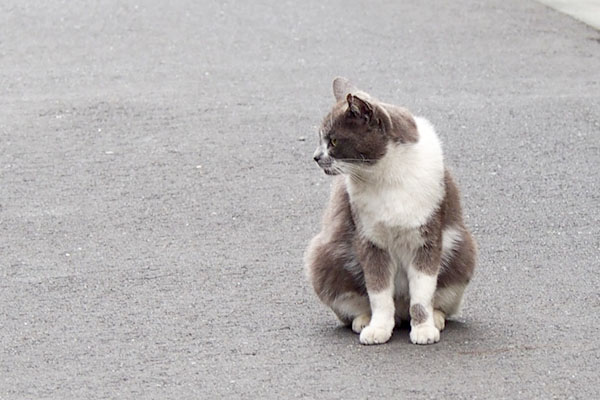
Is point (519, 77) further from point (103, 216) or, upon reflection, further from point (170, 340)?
point (170, 340)

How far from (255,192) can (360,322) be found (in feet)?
7.68

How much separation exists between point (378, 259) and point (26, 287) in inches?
78.5

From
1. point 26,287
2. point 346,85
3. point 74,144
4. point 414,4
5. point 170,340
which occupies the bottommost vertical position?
point 414,4

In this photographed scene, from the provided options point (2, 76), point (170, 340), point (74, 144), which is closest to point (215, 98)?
point (74, 144)

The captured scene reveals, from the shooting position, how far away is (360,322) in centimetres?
572

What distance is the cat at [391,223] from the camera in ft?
17.8

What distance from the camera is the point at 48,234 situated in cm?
726

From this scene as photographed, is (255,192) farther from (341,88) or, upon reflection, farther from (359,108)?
(359,108)

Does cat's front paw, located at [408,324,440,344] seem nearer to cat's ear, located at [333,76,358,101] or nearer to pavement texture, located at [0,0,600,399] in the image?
pavement texture, located at [0,0,600,399]

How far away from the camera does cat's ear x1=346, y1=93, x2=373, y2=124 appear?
5.34 metres

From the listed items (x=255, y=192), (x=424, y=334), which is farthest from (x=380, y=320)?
(x=255, y=192)

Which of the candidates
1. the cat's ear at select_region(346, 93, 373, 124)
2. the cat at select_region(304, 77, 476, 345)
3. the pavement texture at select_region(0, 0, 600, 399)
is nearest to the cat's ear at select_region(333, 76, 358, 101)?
the cat at select_region(304, 77, 476, 345)

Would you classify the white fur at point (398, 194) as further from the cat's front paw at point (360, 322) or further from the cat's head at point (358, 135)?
the cat's front paw at point (360, 322)

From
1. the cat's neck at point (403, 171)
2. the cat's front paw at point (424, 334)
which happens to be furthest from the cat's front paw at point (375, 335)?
the cat's neck at point (403, 171)
